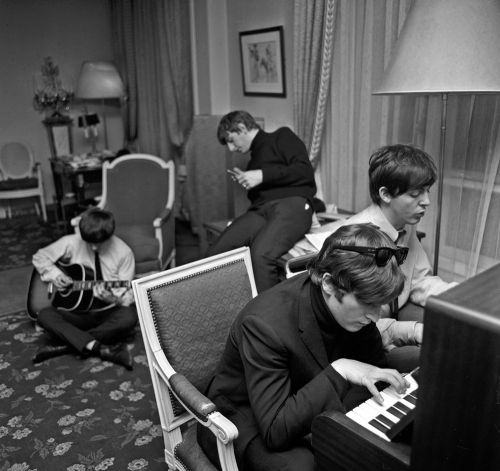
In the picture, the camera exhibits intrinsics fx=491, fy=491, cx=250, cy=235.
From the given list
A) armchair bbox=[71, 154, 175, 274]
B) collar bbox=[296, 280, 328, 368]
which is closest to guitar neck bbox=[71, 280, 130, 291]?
armchair bbox=[71, 154, 175, 274]

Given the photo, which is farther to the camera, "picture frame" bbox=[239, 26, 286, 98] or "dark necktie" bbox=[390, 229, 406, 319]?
"picture frame" bbox=[239, 26, 286, 98]

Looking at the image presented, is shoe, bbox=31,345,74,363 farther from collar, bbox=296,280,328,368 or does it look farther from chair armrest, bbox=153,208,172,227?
collar, bbox=296,280,328,368

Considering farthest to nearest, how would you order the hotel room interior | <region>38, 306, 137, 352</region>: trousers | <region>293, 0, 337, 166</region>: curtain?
<region>293, 0, 337, 166</region>: curtain
<region>38, 306, 137, 352</region>: trousers
the hotel room interior

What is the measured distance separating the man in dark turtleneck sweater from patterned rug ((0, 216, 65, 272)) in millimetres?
2419

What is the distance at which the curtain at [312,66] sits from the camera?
301 cm

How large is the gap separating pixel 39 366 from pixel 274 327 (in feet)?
6.86

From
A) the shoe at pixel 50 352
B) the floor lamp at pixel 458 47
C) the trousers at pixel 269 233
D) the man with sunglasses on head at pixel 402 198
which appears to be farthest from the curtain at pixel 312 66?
the shoe at pixel 50 352

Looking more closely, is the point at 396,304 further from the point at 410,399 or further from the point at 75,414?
the point at 75,414

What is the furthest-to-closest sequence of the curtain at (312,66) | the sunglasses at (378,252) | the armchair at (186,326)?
the curtain at (312,66) → the armchair at (186,326) → the sunglasses at (378,252)

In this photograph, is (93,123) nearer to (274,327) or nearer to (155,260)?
(155,260)

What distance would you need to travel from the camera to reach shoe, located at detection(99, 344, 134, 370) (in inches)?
108

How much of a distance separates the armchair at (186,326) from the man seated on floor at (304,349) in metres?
0.20

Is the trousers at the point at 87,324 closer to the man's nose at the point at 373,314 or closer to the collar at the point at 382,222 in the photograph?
the collar at the point at 382,222

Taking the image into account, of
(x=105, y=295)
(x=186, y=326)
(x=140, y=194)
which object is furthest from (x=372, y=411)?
(x=140, y=194)
